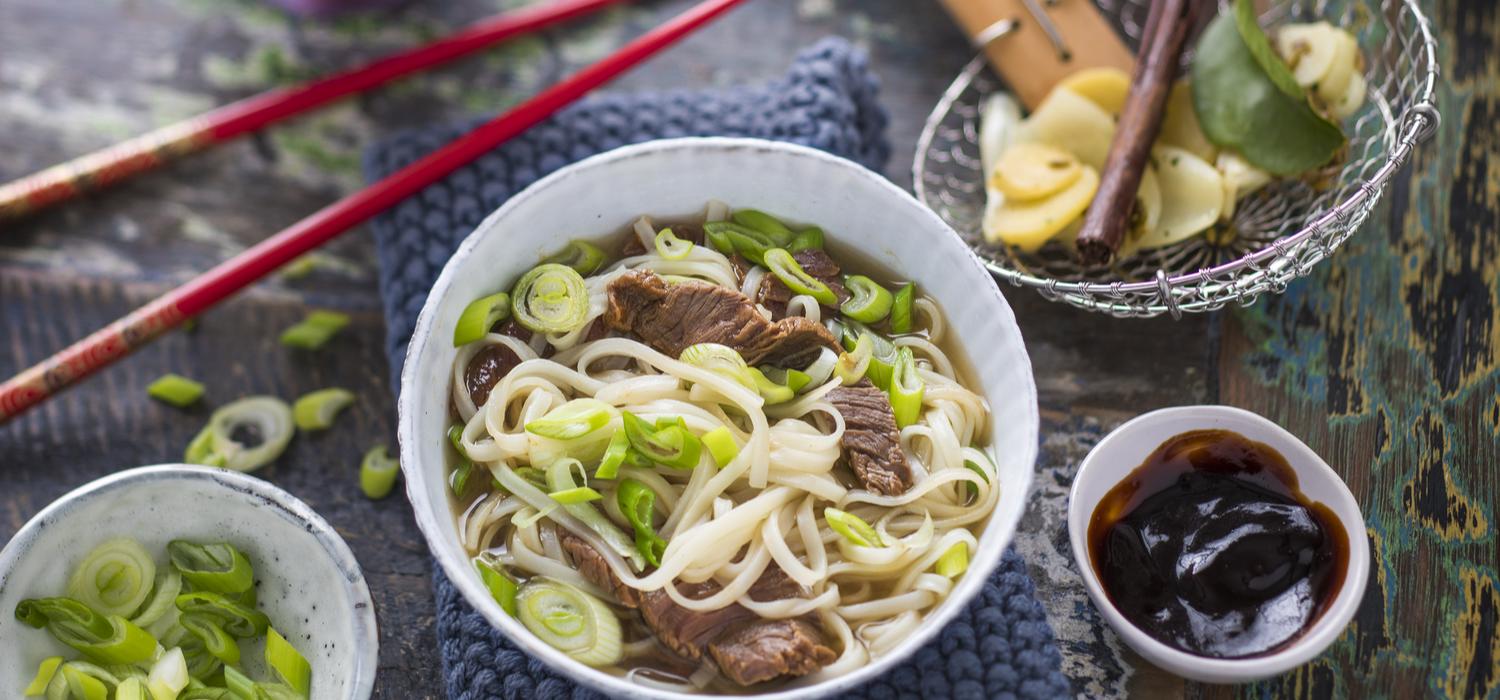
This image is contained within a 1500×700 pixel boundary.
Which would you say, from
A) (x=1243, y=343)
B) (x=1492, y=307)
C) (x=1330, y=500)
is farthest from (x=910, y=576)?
(x=1492, y=307)

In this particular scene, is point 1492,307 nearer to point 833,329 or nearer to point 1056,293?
point 1056,293

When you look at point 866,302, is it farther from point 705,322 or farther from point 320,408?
point 320,408

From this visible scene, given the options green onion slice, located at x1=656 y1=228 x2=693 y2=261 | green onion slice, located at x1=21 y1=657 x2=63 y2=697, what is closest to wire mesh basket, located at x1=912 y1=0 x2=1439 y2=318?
green onion slice, located at x1=656 y1=228 x2=693 y2=261

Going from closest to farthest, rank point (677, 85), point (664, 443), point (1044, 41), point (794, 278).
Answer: point (664, 443) < point (794, 278) < point (1044, 41) < point (677, 85)

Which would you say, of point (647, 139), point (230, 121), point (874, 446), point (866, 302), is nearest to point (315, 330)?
point (230, 121)

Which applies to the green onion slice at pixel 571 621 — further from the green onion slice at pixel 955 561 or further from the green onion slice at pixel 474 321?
the green onion slice at pixel 955 561

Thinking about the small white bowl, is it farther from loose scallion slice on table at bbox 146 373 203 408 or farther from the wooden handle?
loose scallion slice on table at bbox 146 373 203 408
